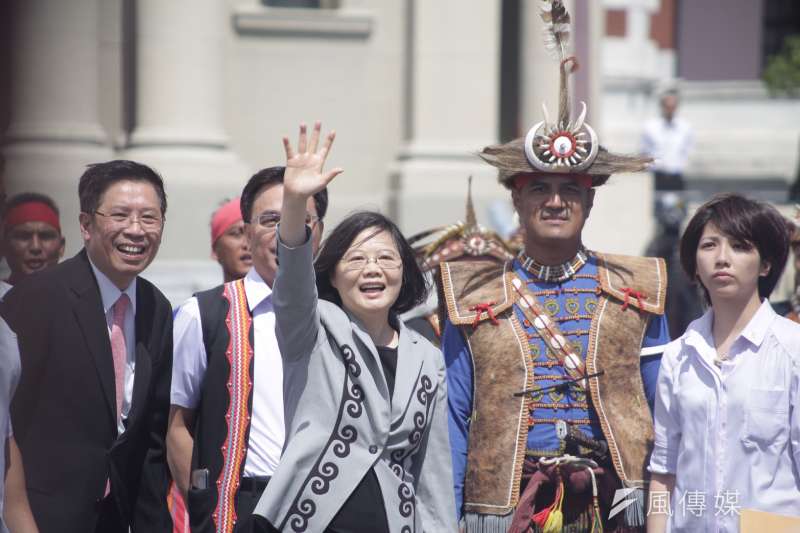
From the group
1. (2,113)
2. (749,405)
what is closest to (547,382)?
(749,405)

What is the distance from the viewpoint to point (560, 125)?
4988mm

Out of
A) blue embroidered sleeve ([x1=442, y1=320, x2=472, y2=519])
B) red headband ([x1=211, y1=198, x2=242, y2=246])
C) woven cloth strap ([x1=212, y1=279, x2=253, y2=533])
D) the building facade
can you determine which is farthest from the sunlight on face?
the building facade

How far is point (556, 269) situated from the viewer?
496 cm

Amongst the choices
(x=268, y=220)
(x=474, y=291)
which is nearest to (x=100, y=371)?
(x=268, y=220)

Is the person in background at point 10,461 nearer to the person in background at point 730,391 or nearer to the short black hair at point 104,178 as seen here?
the short black hair at point 104,178

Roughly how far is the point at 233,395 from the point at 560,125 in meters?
1.47

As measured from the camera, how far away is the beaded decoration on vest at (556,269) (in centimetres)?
495

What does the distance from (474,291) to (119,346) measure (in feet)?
3.97

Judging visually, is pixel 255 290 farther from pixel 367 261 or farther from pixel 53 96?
pixel 53 96

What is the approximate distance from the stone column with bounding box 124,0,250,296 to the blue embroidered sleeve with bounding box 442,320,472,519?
5402 mm

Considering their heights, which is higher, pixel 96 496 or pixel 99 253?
pixel 99 253

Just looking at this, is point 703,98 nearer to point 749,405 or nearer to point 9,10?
point 9,10

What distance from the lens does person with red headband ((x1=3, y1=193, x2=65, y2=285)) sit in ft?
18.8

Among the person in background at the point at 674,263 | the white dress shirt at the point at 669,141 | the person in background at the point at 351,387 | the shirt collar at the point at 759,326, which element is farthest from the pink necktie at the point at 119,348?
the white dress shirt at the point at 669,141
